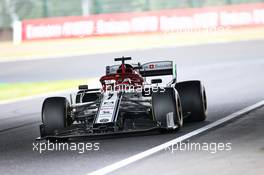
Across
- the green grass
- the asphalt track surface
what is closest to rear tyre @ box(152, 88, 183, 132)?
the asphalt track surface

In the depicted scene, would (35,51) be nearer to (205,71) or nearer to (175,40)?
(175,40)

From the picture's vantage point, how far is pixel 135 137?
12.2 meters

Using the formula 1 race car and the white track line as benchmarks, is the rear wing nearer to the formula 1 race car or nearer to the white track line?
the formula 1 race car

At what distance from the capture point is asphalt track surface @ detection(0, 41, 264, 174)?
33.1 feet

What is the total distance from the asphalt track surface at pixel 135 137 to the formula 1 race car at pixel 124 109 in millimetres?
221

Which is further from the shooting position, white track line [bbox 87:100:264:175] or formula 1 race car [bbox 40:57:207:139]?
formula 1 race car [bbox 40:57:207:139]

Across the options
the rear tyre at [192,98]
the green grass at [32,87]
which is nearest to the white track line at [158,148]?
the rear tyre at [192,98]

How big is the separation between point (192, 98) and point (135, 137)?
1639 millimetres

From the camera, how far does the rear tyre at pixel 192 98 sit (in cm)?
1343

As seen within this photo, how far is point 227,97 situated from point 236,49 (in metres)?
14.2
